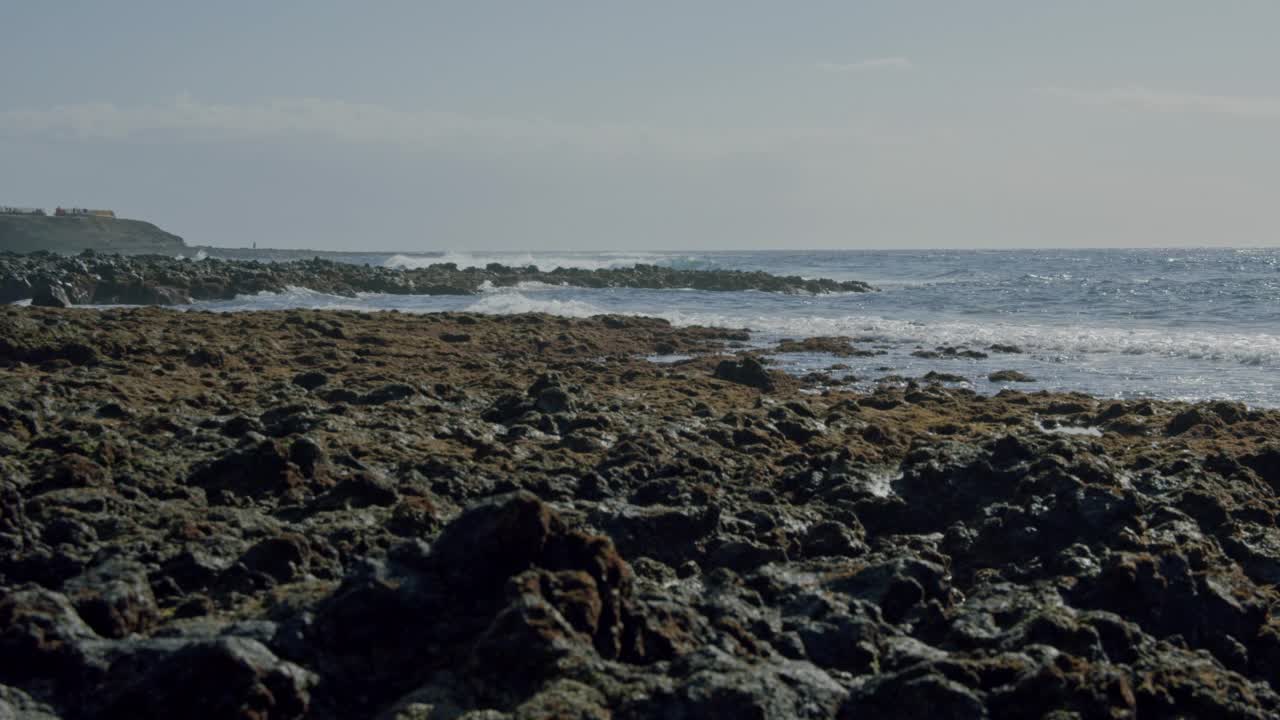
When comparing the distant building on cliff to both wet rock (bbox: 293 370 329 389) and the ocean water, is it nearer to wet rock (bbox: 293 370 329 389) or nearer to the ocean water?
the ocean water

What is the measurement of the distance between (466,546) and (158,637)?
155 cm

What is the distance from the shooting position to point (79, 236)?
101438mm

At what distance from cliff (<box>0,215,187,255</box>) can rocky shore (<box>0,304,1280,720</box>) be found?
89.4 meters

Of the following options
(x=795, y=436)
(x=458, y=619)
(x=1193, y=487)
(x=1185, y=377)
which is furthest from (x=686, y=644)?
(x=1185, y=377)

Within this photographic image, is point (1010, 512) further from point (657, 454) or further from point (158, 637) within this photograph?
point (158, 637)

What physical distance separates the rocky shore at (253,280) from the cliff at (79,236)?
37821 millimetres

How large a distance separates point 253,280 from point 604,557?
43088 mm

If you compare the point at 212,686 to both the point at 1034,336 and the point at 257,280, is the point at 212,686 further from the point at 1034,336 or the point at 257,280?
the point at 257,280

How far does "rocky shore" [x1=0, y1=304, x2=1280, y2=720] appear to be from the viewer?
5.51 metres

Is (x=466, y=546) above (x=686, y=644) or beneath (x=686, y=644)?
above

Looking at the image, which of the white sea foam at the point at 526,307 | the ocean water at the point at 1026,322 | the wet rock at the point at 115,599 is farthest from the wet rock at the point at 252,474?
the white sea foam at the point at 526,307

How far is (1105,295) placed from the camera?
4859 centimetres

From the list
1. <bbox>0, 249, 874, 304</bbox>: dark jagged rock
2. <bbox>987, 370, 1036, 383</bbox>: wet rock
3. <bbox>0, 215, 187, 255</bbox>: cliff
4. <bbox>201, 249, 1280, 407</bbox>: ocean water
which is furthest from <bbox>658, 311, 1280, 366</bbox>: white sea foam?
<bbox>0, 215, 187, 255</bbox>: cliff

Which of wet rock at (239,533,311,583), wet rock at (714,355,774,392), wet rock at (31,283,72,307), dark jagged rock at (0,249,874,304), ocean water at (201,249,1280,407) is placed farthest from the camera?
dark jagged rock at (0,249,874,304)
